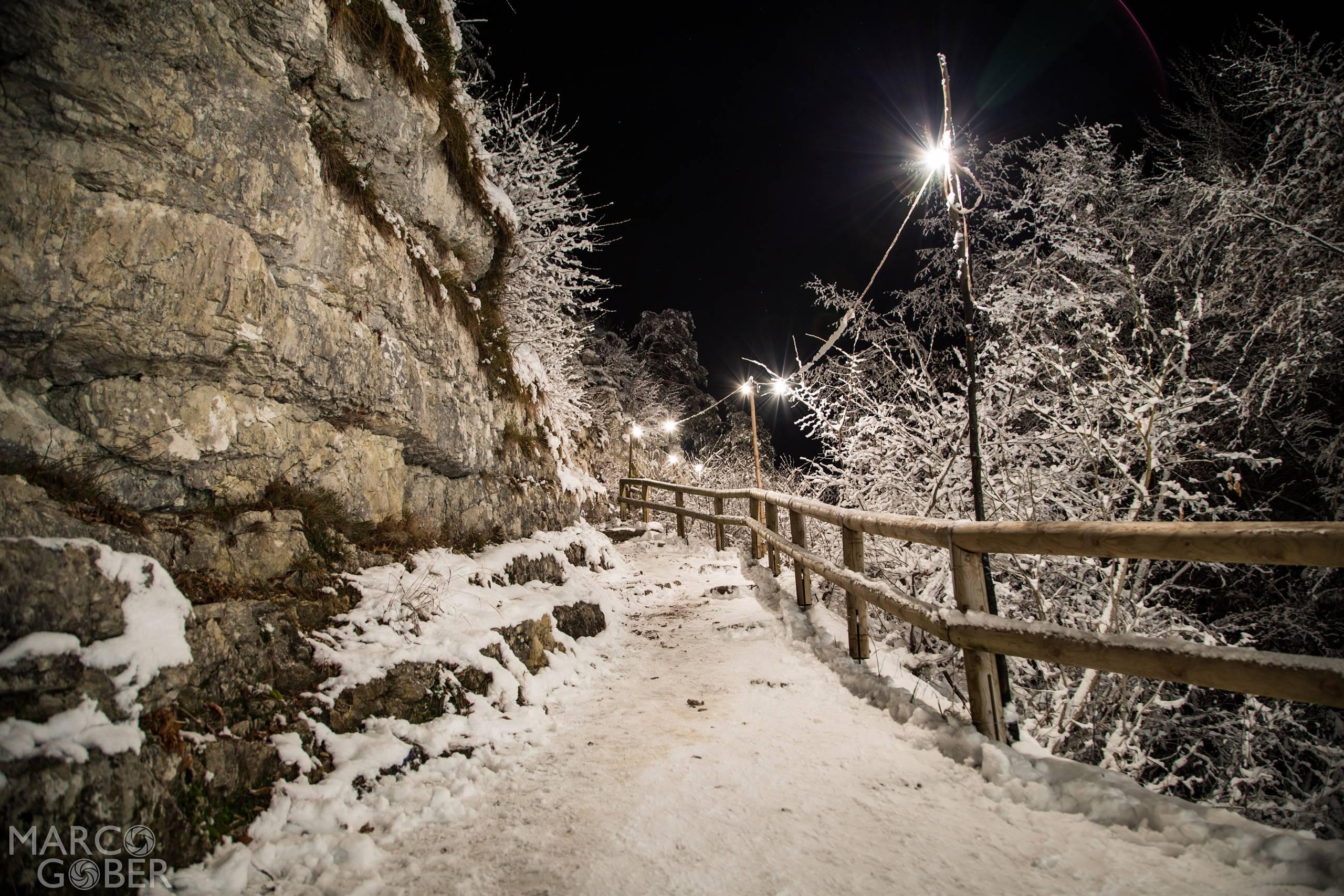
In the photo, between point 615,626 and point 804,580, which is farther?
point 615,626

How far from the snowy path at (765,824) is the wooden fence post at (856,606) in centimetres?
37

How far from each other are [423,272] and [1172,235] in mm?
12456

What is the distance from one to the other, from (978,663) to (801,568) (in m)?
2.51

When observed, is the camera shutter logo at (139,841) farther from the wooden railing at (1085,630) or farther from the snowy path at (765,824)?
the wooden railing at (1085,630)

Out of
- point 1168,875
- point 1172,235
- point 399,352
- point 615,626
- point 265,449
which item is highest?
point 1172,235

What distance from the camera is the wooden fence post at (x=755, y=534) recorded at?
7.76 m

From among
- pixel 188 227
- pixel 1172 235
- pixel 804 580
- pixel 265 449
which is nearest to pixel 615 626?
pixel 804 580

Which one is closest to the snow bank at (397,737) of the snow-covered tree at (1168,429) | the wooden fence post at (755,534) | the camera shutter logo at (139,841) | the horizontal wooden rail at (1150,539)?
the camera shutter logo at (139,841)

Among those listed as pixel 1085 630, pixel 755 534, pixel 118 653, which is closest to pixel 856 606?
pixel 1085 630

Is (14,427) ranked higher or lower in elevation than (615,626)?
higher

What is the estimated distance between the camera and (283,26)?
12.4 ft

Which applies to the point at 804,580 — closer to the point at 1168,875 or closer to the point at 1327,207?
the point at 1168,875

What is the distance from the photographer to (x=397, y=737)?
2781mm

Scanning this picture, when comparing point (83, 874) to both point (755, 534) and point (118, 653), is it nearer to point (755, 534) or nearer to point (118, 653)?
point (118, 653)
